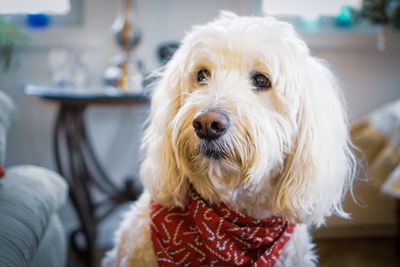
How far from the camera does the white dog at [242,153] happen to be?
1037mm

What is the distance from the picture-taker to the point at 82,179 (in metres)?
2.40

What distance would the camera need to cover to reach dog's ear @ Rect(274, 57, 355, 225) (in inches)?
43.3

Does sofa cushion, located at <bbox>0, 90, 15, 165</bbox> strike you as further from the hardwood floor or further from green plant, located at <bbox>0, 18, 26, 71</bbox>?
the hardwood floor

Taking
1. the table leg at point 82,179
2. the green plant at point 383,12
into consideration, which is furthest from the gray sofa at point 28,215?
the green plant at point 383,12

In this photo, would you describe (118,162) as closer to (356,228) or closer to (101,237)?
(101,237)

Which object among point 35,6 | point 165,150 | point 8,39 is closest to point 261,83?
point 165,150

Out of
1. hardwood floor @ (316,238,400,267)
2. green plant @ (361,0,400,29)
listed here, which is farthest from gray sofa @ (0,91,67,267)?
green plant @ (361,0,400,29)

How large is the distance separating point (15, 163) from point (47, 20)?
30.6 inches

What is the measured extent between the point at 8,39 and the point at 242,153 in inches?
68.7

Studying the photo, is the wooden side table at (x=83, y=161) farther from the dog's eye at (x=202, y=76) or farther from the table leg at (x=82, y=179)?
the dog's eye at (x=202, y=76)

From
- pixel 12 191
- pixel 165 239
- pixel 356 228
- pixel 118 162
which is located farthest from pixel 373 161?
pixel 12 191

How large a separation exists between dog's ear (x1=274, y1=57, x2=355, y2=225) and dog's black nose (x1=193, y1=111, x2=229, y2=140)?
0.74 ft

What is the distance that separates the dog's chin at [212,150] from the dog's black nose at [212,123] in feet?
0.05

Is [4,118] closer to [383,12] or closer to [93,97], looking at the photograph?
[93,97]
